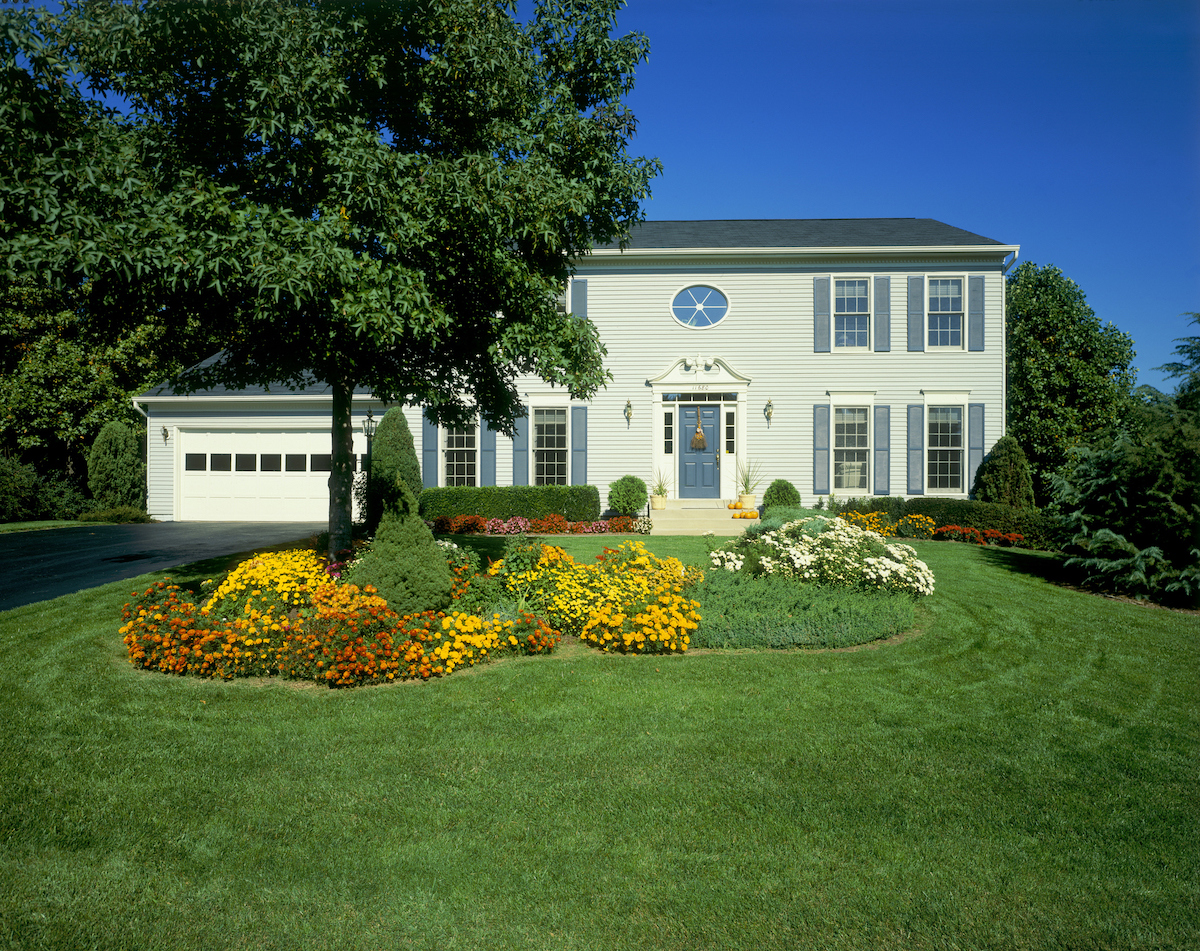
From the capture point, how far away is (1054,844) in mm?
2992

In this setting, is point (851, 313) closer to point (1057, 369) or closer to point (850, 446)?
point (850, 446)

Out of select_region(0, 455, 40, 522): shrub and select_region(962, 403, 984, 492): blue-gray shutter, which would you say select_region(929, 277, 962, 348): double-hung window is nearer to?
select_region(962, 403, 984, 492): blue-gray shutter

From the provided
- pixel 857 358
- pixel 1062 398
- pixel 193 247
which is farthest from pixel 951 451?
pixel 193 247

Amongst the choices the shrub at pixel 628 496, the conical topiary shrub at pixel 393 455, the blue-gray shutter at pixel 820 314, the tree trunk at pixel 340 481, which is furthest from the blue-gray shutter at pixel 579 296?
the tree trunk at pixel 340 481

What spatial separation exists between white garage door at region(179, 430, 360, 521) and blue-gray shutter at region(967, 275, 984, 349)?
48.8ft

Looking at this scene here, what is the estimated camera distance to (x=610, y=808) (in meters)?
3.27

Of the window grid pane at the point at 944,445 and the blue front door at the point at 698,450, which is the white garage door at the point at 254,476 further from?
the window grid pane at the point at 944,445

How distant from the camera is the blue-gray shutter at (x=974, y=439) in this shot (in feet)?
49.3

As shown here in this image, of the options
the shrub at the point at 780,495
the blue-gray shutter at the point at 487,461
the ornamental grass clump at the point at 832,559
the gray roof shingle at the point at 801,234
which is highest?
the gray roof shingle at the point at 801,234

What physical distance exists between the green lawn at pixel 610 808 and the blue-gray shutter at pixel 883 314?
35.1 ft

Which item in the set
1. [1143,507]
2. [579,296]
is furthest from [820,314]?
[1143,507]

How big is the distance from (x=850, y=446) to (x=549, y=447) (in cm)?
670

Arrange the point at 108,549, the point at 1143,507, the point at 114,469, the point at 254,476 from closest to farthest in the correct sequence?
1. the point at 1143,507
2. the point at 108,549
3. the point at 254,476
4. the point at 114,469

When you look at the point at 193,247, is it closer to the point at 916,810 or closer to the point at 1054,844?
the point at 916,810
